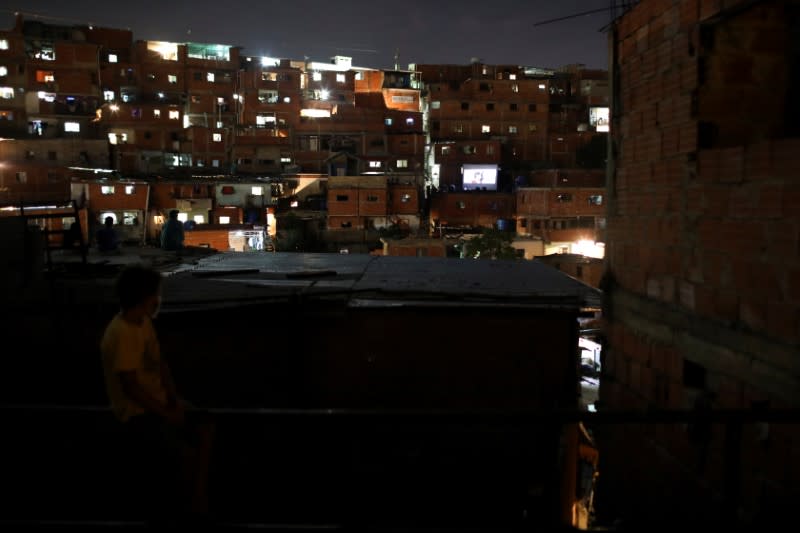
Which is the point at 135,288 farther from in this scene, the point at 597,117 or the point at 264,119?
the point at 597,117

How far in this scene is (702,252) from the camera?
4727 mm

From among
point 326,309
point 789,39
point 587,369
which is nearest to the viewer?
point 789,39

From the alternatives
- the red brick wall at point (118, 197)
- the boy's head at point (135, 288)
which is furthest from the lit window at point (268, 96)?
the boy's head at point (135, 288)

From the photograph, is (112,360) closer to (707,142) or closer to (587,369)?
(707,142)

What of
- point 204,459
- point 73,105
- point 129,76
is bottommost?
point 204,459

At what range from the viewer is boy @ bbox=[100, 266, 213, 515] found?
3.33 metres

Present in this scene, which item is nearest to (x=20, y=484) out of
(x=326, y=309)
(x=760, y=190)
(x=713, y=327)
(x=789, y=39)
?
(x=326, y=309)

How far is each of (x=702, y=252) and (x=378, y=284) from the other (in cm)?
387

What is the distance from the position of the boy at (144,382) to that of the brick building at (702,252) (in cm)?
311

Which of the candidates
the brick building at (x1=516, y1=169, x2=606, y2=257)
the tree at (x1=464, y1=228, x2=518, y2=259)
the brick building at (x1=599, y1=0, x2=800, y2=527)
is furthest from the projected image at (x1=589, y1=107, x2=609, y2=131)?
the brick building at (x1=599, y1=0, x2=800, y2=527)

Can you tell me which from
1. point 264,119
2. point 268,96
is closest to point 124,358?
point 264,119

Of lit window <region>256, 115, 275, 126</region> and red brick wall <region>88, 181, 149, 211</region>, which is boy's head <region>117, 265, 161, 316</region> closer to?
red brick wall <region>88, 181, 149, 211</region>

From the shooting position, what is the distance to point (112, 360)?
132 inches

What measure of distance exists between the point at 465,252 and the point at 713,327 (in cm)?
3022
